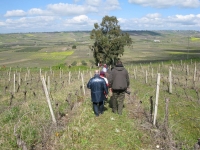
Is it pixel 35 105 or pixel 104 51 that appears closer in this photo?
pixel 35 105

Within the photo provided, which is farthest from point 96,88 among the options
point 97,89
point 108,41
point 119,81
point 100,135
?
point 108,41

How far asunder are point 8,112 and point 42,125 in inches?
81.2

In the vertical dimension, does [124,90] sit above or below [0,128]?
above

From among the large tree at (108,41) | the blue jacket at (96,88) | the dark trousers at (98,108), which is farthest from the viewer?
the large tree at (108,41)

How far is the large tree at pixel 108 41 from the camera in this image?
41.6 m

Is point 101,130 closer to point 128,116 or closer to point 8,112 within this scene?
point 128,116

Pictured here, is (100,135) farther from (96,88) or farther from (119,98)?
(119,98)

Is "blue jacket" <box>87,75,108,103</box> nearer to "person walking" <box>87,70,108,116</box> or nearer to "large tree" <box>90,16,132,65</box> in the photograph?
"person walking" <box>87,70,108,116</box>

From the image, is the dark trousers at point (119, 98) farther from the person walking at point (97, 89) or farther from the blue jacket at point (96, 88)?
the blue jacket at point (96, 88)

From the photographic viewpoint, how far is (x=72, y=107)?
9.76 m

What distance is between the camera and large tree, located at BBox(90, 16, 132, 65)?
4156 cm

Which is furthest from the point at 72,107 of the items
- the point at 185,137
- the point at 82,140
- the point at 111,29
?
the point at 111,29

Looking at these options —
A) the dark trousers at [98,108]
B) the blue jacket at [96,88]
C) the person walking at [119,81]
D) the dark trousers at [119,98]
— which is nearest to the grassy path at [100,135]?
the dark trousers at [98,108]

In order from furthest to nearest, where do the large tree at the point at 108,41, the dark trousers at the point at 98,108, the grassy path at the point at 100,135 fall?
the large tree at the point at 108,41
the dark trousers at the point at 98,108
the grassy path at the point at 100,135
